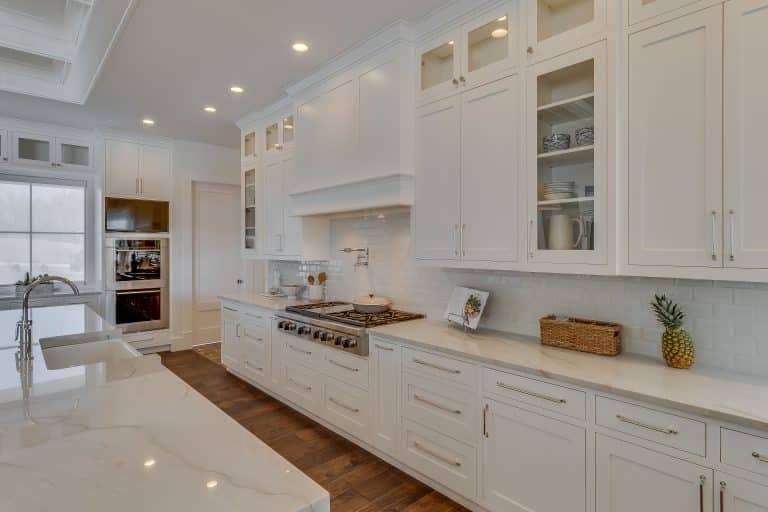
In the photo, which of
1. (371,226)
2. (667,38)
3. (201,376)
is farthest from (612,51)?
(201,376)

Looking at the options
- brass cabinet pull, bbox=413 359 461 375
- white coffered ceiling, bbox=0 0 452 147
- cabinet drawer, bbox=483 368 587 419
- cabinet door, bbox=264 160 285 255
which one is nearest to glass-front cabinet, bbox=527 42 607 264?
cabinet drawer, bbox=483 368 587 419

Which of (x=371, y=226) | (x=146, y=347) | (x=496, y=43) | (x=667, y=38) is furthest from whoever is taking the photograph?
(x=146, y=347)

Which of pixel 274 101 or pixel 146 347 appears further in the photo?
pixel 146 347

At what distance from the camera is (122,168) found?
504 cm

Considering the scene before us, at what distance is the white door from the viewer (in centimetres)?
565

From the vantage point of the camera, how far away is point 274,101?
13.2 feet

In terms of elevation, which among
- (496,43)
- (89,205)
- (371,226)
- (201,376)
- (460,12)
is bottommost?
(201,376)

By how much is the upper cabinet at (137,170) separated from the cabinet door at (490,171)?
14.6ft

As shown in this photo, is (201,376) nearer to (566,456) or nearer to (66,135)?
(66,135)

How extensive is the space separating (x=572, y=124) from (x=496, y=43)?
0.69m

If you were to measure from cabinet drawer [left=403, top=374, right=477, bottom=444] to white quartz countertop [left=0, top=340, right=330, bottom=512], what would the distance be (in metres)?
1.31

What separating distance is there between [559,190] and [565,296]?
0.64 meters

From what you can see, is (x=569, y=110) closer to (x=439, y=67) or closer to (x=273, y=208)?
(x=439, y=67)

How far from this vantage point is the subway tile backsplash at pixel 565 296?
5.75 feet
